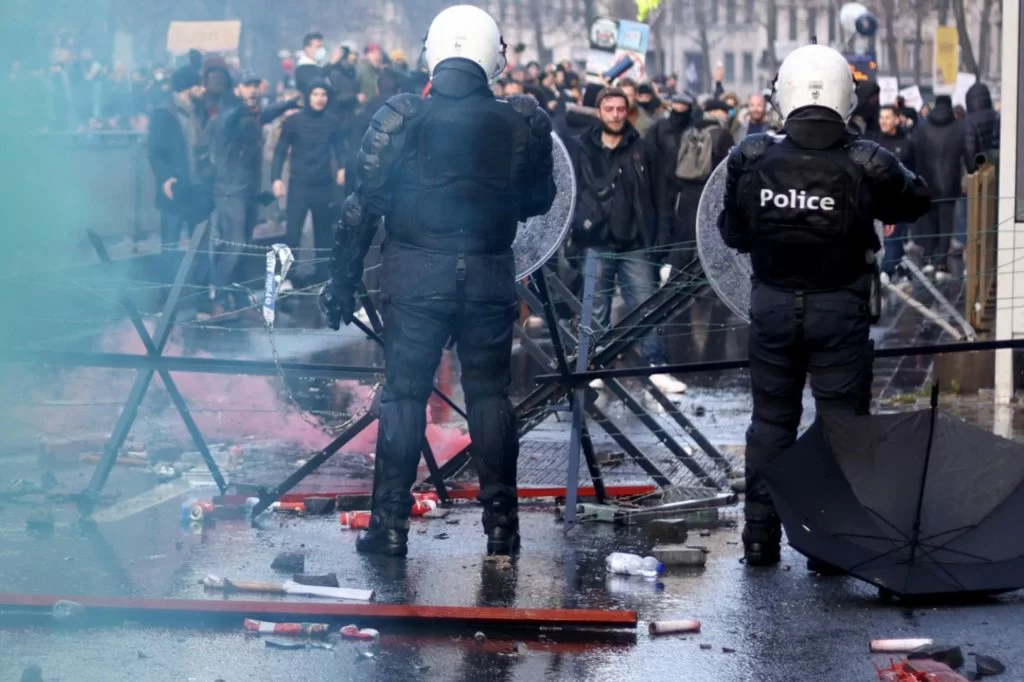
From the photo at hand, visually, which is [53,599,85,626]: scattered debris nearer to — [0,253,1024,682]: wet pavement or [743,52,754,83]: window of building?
Result: [0,253,1024,682]: wet pavement

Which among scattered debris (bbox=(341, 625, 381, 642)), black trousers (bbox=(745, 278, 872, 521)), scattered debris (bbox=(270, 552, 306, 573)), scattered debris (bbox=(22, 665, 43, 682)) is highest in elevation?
black trousers (bbox=(745, 278, 872, 521))

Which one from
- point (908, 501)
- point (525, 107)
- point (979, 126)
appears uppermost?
point (525, 107)

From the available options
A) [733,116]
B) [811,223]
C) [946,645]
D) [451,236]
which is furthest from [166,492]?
[733,116]

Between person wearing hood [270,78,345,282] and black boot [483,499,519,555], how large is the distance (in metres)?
9.71

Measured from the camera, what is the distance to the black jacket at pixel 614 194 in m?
12.5

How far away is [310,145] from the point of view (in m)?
16.3

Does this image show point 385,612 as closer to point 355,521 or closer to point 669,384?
point 355,521

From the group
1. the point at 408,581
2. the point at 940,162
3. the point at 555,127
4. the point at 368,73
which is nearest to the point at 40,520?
the point at 408,581

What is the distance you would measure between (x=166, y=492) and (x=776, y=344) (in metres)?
3.07

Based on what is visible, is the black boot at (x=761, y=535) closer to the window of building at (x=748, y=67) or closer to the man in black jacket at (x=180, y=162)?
the man in black jacket at (x=180, y=162)

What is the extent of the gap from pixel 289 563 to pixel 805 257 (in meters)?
2.28

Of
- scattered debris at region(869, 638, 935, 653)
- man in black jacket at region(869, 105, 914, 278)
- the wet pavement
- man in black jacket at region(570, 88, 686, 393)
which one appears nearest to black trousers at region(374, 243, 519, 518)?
the wet pavement

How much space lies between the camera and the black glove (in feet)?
23.2

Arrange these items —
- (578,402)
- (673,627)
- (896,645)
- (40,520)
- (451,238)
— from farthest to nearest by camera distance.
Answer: (578,402), (40,520), (451,238), (673,627), (896,645)
